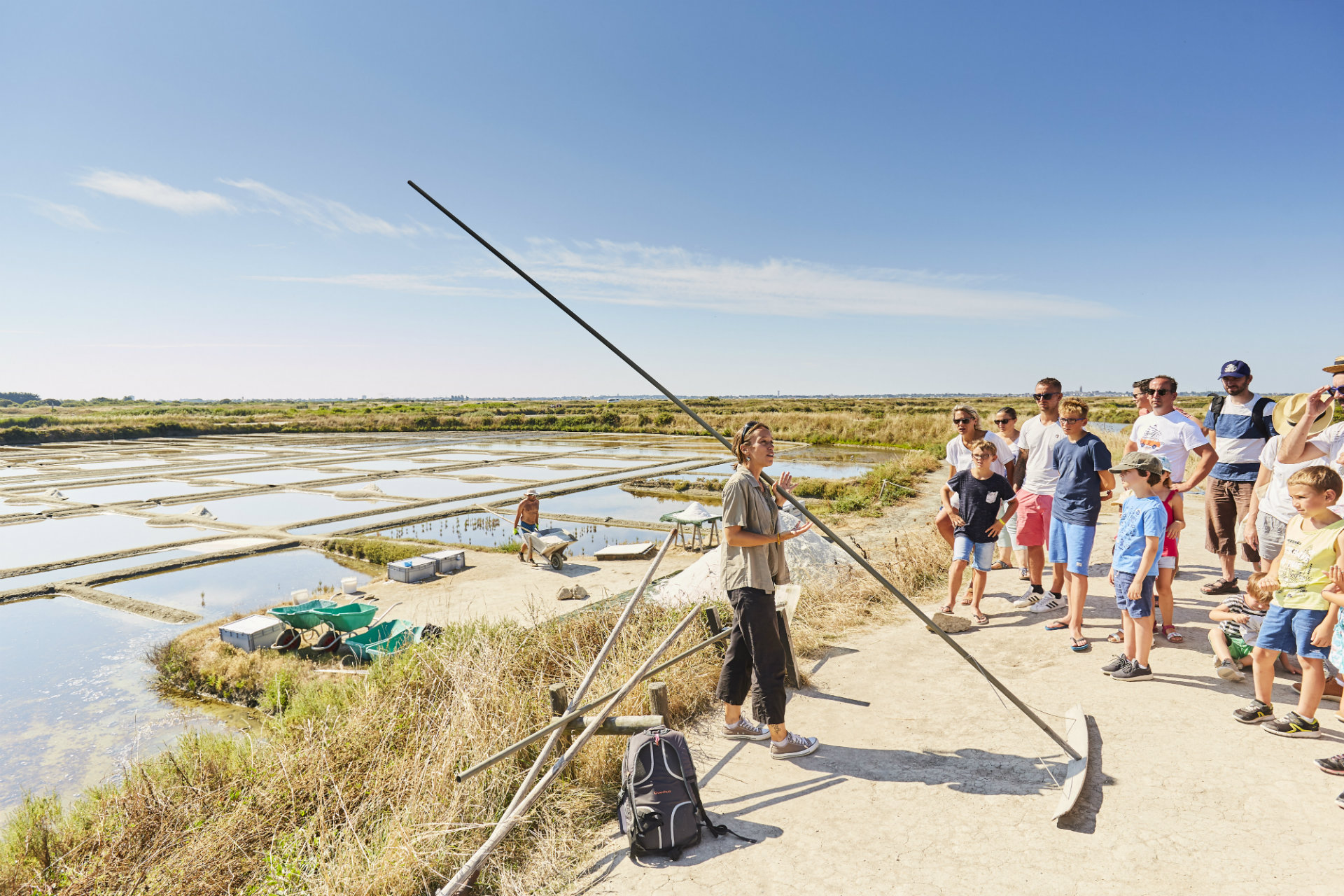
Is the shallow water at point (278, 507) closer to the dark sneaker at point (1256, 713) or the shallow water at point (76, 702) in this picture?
the shallow water at point (76, 702)

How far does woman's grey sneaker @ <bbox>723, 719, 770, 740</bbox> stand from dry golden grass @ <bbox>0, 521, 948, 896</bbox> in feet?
1.34

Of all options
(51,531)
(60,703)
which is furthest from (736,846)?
(51,531)

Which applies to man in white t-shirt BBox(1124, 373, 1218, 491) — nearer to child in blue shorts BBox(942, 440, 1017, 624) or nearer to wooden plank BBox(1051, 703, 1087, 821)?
child in blue shorts BBox(942, 440, 1017, 624)

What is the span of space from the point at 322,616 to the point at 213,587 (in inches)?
205

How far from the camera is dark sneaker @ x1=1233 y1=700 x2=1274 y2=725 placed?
12.6 ft

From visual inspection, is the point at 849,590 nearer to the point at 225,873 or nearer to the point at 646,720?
the point at 646,720

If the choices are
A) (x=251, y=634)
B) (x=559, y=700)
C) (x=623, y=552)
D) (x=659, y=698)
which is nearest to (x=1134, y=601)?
(x=659, y=698)

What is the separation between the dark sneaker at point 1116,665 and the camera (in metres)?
4.64

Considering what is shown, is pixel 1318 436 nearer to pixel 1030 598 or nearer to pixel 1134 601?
pixel 1134 601

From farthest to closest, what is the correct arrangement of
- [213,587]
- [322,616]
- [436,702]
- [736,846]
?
1. [213,587]
2. [322,616]
3. [436,702]
4. [736,846]

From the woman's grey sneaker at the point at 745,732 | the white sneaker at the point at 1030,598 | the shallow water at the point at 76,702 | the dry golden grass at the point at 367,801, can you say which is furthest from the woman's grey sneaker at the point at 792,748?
the shallow water at the point at 76,702

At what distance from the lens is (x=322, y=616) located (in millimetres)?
8773

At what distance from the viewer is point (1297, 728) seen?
365cm

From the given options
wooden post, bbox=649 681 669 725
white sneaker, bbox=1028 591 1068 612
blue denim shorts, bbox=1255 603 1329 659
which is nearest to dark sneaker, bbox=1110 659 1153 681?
blue denim shorts, bbox=1255 603 1329 659
